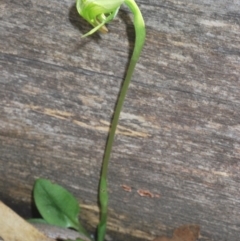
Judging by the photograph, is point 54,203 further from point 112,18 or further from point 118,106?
point 112,18

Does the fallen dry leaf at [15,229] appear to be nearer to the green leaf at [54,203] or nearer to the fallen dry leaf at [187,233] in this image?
the green leaf at [54,203]

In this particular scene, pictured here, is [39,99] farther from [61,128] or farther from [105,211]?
[105,211]

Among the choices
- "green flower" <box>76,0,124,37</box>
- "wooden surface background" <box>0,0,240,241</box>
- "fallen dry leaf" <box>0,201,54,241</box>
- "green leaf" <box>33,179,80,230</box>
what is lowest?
"fallen dry leaf" <box>0,201,54,241</box>

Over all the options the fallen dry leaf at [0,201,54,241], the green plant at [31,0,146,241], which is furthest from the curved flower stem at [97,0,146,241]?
the fallen dry leaf at [0,201,54,241]

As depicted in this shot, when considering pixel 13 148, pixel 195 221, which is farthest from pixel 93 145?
pixel 195 221

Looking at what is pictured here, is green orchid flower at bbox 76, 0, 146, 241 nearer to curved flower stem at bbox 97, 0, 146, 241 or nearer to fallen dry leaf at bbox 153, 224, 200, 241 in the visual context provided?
curved flower stem at bbox 97, 0, 146, 241

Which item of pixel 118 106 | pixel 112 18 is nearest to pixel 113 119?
pixel 118 106

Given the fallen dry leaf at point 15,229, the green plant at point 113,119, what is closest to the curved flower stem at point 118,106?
the green plant at point 113,119
